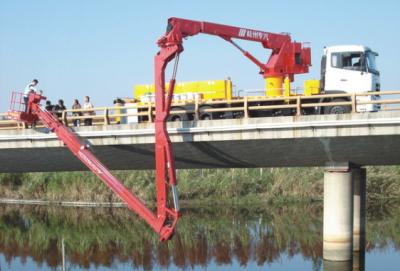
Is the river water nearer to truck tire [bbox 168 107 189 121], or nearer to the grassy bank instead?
the grassy bank

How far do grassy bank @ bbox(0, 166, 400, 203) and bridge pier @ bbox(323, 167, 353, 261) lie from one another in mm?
21815

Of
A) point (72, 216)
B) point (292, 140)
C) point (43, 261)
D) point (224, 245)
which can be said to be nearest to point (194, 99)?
point (292, 140)

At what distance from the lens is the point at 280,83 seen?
2561 centimetres

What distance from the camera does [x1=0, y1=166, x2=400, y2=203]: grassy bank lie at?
46.0 meters

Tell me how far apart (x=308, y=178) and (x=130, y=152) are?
2417cm

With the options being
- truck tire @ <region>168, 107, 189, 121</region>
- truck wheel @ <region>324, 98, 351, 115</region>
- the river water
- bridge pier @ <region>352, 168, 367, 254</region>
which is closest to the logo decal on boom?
truck tire @ <region>168, 107, 189, 121</region>

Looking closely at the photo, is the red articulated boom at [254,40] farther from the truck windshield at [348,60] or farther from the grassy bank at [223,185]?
the grassy bank at [223,185]

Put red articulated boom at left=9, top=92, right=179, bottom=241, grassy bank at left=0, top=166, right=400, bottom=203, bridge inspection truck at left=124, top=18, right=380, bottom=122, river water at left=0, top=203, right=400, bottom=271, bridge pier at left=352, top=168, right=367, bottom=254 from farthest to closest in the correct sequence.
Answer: grassy bank at left=0, top=166, right=400, bottom=203, river water at left=0, top=203, right=400, bottom=271, bridge pier at left=352, top=168, right=367, bottom=254, bridge inspection truck at left=124, top=18, right=380, bottom=122, red articulated boom at left=9, top=92, right=179, bottom=241

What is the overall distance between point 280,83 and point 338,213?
617cm

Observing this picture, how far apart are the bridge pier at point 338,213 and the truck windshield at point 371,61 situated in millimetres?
4314

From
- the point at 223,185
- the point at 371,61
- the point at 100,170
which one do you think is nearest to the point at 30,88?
the point at 100,170

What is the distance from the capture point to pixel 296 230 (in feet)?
120

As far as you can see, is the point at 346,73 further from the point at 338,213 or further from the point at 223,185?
the point at 223,185

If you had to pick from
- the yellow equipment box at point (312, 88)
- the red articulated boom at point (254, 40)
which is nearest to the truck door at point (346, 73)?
the yellow equipment box at point (312, 88)
